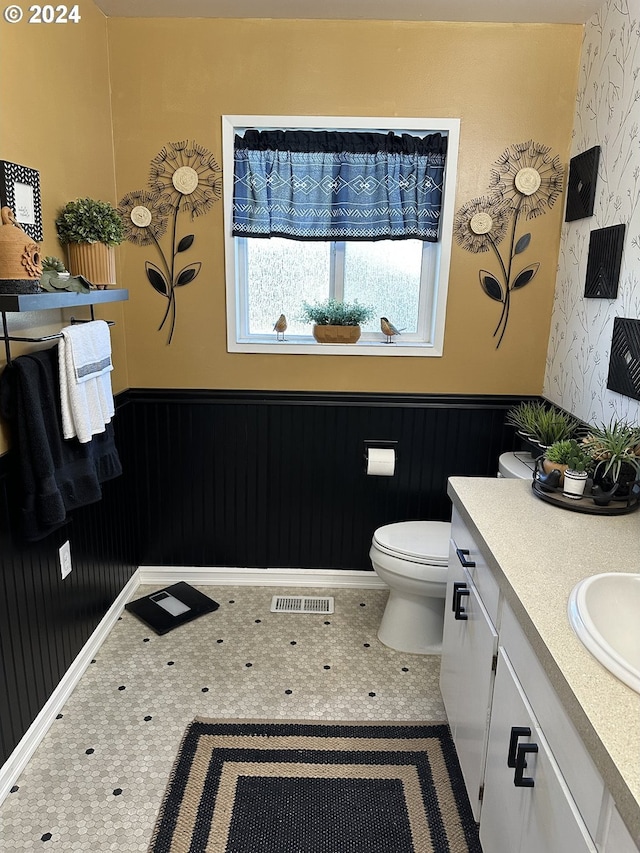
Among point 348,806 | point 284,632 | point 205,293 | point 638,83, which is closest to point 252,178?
point 205,293

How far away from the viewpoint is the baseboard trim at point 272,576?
2.96 metres

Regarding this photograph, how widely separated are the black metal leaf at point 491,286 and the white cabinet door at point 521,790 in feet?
5.71

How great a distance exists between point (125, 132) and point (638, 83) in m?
1.95

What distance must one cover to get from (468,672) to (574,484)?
605 mm

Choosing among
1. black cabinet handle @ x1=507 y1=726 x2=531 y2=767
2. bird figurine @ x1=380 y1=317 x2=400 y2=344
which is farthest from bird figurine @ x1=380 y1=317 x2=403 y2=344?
black cabinet handle @ x1=507 y1=726 x2=531 y2=767

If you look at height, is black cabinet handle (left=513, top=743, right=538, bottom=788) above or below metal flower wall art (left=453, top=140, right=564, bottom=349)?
below

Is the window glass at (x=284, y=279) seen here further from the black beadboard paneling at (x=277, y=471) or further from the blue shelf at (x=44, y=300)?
the blue shelf at (x=44, y=300)

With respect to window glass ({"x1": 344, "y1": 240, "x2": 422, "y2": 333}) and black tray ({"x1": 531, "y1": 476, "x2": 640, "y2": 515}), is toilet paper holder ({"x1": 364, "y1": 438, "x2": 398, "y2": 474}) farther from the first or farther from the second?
black tray ({"x1": 531, "y1": 476, "x2": 640, "y2": 515})

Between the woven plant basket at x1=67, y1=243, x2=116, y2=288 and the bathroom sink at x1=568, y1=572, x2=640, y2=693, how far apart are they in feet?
5.95

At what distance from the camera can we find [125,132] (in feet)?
8.39

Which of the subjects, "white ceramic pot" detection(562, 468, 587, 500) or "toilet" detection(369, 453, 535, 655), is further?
"toilet" detection(369, 453, 535, 655)

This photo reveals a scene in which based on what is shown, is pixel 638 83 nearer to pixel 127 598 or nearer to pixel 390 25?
pixel 390 25

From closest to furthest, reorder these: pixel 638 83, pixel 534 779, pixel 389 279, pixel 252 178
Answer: pixel 534 779
pixel 638 83
pixel 252 178
pixel 389 279

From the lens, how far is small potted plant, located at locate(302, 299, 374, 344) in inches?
108
